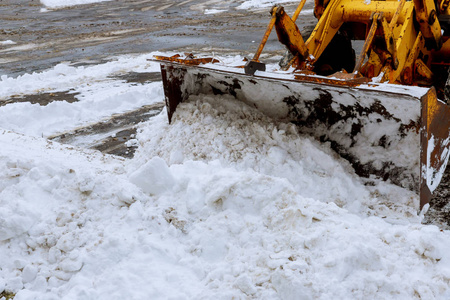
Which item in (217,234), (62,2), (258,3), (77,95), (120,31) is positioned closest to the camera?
(217,234)

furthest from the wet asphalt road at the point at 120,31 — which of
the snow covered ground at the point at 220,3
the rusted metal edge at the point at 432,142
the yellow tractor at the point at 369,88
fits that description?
the rusted metal edge at the point at 432,142

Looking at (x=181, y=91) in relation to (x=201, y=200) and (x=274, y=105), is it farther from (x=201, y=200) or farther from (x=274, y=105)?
(x=201, y=200)

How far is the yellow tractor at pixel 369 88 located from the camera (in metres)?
3.28

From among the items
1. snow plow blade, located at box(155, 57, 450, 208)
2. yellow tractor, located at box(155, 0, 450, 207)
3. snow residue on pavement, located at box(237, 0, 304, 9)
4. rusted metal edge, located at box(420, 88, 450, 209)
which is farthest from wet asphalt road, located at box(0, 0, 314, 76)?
rusted metal edge, located at box(420, 88, 450, 209)

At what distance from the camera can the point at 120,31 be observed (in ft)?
44.8

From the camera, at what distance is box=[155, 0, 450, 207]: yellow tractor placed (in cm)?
328

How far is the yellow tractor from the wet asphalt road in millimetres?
5358

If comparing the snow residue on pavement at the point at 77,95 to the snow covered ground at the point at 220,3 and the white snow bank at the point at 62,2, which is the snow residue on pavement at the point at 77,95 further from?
the white snow bank at the point at 62,2

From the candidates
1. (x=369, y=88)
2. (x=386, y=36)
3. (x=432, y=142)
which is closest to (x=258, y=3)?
(x=386, y=36)

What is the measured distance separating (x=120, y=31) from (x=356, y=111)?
11349 millimetres

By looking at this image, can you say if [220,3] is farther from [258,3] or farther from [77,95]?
[77,95]

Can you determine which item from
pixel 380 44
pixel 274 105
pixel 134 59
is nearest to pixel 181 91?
pixel 274 105

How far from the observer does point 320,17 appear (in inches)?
189

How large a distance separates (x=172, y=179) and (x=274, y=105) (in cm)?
139
